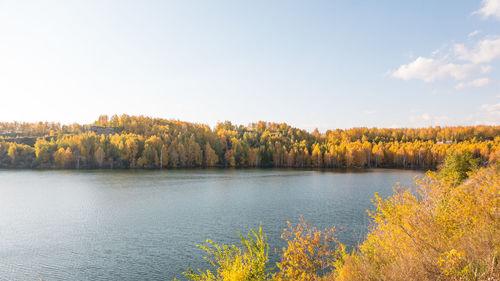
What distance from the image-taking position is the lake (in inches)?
803

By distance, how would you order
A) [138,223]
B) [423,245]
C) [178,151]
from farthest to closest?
[178,151]
[138,223]
[423,245]

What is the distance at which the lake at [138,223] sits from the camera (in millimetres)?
20391

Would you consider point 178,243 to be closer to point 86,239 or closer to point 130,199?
point 86,239

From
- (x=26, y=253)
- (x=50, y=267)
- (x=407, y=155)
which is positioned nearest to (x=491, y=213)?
(x=50, y=267)

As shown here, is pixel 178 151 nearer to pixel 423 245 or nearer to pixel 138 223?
pixel 138 223

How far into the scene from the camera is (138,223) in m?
30.9

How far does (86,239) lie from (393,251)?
1008 inches

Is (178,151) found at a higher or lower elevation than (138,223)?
higher

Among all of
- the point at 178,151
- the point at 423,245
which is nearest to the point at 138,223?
the point at 423,245

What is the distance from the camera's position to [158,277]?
61.2 feet

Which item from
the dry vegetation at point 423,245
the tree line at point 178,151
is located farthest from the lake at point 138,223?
the tree line at point 178,151

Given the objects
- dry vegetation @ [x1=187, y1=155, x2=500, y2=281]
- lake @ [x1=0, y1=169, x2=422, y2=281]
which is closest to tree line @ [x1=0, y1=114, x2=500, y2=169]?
lake @ [x1=0, y1=169, x2=422, y2=281]

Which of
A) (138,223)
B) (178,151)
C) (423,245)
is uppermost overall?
(178,151)

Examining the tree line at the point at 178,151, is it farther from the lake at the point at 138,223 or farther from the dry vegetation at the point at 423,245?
the dry vegetation at the point at 423,245
